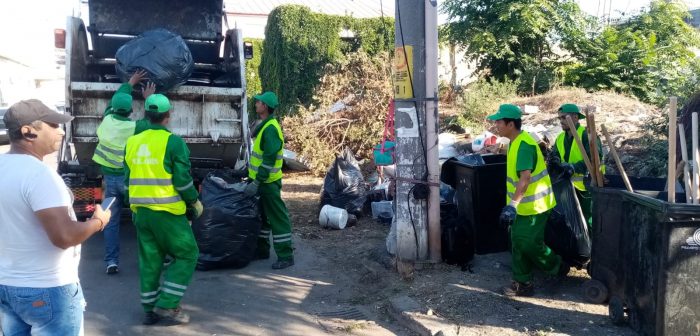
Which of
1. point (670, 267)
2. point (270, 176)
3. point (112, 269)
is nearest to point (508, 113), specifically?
point (670, 267)

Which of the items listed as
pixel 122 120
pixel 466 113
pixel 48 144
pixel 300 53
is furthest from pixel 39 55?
pixel 48 144

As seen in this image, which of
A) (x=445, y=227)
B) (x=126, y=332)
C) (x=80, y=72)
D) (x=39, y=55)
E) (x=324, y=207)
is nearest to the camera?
(x=126, y=332)

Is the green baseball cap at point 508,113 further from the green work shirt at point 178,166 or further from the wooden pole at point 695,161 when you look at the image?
the green work shirt at point 178,166

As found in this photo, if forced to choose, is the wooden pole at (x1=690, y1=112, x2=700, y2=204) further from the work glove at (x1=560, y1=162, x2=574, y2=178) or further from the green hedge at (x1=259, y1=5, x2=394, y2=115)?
the green hedge at (x1=259, y1=5, x2=394, y2=115)

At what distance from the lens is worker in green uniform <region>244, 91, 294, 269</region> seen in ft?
18.3

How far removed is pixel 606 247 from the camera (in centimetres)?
414

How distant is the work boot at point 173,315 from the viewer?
4.37 meters

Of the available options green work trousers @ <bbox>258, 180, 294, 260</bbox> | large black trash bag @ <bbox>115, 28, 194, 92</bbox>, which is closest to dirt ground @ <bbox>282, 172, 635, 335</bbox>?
green work trousers @ <bbox>258, 180, 294, 260</bbox>

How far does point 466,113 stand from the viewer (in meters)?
11.5

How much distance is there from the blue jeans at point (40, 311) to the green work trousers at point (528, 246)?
307 cm

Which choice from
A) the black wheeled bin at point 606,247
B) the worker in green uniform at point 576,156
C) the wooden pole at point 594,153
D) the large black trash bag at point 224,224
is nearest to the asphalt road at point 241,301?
the large black trash bag at point 224,224

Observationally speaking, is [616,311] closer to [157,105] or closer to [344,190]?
[157,105]

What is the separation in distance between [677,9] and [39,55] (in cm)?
4325

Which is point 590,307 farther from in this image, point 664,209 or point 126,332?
point 126,332
